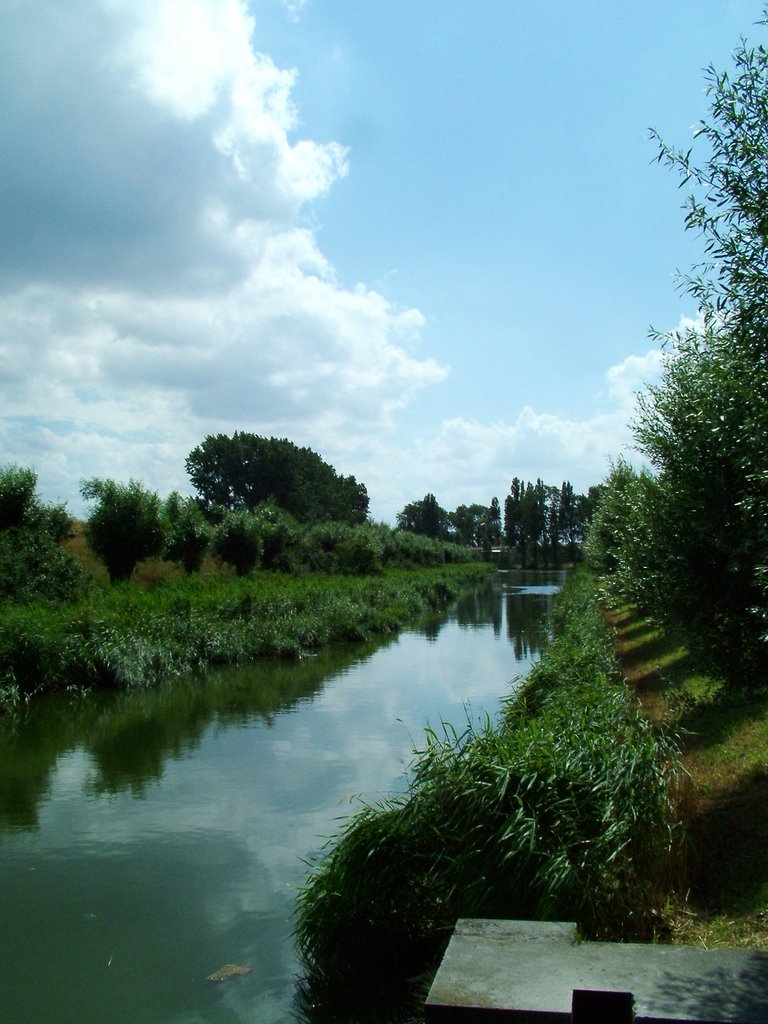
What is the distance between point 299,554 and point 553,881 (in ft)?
136

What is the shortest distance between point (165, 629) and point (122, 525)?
9.95 metres

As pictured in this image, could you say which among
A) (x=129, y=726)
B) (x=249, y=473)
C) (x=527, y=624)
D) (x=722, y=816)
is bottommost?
(x=129, y=726)

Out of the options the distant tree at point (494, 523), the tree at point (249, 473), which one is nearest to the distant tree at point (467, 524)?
the distant tree at point (494, 523)

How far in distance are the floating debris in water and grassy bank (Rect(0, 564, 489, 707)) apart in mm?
11270

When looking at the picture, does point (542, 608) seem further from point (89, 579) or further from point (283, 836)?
point (283, 836)

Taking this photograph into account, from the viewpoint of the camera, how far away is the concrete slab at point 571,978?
160 inches

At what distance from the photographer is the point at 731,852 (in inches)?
277

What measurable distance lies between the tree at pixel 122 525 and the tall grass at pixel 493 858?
25390 millimetres

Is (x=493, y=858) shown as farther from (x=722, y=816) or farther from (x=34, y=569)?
(x=34, y=569)

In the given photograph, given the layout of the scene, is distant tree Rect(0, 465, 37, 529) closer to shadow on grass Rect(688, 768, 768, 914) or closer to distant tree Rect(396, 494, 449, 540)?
shadow on grass Rect(688, 768, 768, 914)

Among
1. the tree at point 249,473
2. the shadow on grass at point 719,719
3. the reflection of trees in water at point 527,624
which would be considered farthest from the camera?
the tree at point 249,473

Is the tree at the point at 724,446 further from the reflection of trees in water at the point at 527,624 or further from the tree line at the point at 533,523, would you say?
the tree line at the point at 533,523

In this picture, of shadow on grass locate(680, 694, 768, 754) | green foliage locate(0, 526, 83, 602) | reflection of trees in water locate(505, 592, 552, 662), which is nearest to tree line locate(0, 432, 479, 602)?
green foliage locate(0, 526, 83, 602)

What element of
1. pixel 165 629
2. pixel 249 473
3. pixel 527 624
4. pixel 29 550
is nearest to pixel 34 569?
pixel 29 550
